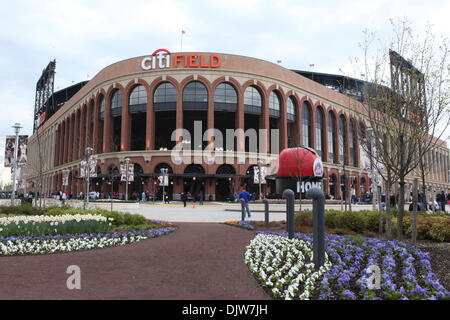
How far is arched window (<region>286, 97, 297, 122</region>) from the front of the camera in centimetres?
5701


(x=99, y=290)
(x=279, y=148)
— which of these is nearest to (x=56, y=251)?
(x=99, y=290)

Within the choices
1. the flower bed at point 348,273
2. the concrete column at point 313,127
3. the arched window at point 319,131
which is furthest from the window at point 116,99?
the flower bed at point 348,273

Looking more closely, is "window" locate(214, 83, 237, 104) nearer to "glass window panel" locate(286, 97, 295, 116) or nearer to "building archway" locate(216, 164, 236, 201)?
"building archway" locate(216, 164, 236, 201)

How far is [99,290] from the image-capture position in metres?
4.68

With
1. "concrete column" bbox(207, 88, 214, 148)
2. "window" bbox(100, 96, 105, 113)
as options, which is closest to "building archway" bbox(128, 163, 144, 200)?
"concrete column" bbox(207, 88, 214, 148)

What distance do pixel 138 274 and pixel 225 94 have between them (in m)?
46.9

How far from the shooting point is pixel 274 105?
179 ft

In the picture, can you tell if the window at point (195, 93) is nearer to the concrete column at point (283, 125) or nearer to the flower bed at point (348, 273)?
the concrete column at point (283, 125)

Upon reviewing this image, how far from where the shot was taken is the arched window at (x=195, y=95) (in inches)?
1973

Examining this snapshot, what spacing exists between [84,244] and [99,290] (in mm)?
4524

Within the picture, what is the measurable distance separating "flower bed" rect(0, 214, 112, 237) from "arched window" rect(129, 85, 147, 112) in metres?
42.4

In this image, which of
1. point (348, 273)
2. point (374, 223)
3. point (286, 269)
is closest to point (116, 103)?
point (374, 223)

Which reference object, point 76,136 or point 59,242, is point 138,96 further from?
point 59,242

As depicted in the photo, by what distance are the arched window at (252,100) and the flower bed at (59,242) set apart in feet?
141
